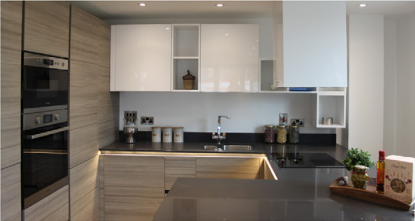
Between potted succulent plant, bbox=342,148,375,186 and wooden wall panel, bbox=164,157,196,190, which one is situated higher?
potted succulent plant, bbox=342,148,375,186

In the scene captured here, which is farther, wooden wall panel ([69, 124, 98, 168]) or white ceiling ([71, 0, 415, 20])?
white ceiling ([71, 0, 415, 20])

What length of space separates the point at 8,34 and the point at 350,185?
2186 mm

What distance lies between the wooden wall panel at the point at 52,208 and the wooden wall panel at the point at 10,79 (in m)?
0.42

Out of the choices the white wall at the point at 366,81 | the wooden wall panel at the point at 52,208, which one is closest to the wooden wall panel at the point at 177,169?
the wooden wall panel at the point at 52,208

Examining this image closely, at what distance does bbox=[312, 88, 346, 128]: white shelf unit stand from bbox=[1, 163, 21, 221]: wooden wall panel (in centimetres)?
274

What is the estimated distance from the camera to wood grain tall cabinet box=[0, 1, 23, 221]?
192 centimetres

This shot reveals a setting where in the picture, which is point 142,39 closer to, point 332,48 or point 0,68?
point 0,68

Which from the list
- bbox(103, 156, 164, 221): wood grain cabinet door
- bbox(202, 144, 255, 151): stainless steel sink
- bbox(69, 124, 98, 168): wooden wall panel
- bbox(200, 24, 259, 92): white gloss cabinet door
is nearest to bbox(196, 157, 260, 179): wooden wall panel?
bbox(202, 144, 255, 151): stainless steel sink

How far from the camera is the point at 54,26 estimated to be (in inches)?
96.6

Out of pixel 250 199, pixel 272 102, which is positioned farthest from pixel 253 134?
pixel 250 199

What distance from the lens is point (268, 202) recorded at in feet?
5.07

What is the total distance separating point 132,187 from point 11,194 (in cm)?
138

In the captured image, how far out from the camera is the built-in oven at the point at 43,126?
2.14m

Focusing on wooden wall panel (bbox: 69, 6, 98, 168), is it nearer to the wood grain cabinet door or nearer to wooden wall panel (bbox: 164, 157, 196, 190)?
the wood grain cabinet door
